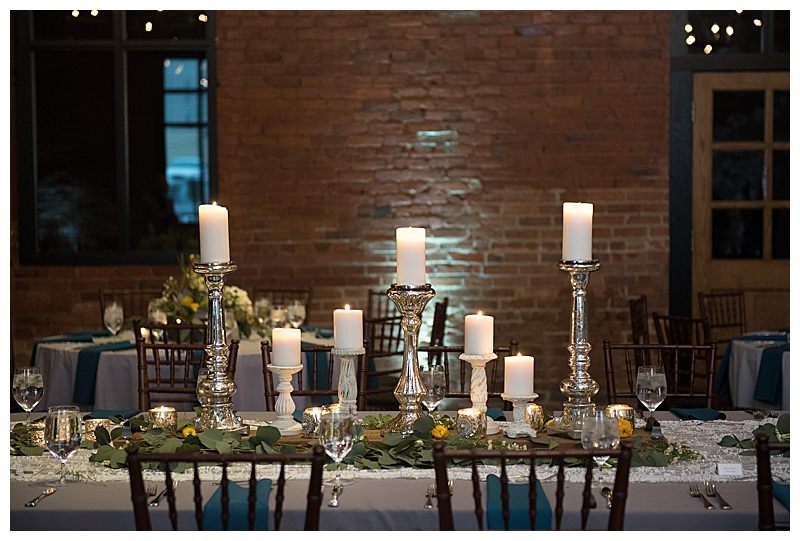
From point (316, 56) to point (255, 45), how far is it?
410mm

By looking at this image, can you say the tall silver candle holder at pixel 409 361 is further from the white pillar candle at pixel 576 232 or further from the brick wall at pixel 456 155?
the brick wall at pixel 456 155

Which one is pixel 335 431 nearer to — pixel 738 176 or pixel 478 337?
pixel 478 337

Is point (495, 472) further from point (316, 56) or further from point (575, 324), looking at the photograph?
point (316, 56)

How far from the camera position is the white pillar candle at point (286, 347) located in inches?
108

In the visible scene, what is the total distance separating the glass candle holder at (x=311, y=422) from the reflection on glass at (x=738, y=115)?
15.8 ft

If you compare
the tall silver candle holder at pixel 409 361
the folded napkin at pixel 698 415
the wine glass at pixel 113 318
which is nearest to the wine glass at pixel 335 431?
the tall silver candle holder at pixel 409 361

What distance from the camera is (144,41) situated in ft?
22.6

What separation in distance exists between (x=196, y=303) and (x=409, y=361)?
2.57 m

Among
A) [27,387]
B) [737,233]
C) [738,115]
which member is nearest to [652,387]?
[27,387]

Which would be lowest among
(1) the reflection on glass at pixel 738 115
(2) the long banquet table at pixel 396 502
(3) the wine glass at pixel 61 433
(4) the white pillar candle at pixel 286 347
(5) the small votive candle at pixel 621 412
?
(2) the long banquet table at pixel 396 502

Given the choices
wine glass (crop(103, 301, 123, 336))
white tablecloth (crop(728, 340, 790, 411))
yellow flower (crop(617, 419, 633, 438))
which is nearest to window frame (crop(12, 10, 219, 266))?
wine glass (crop(103, 301, 123, 336))

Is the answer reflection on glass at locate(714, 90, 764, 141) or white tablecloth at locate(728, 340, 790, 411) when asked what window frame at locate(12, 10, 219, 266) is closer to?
reflection on glass at locate(714, 90, 764, 141)

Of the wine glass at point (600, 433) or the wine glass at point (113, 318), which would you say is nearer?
the wine glass at point (600, 433)

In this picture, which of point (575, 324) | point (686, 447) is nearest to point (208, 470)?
point (575, 324)
